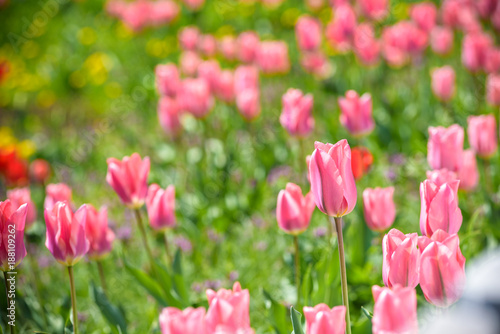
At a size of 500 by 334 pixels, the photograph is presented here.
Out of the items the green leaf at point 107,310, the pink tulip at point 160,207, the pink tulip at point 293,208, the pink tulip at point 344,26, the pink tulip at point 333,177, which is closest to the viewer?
the pink tulip at point 333,177

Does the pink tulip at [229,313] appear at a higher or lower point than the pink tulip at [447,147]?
higher

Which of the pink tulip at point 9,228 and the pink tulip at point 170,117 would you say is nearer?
the pink tulip at point 9,228

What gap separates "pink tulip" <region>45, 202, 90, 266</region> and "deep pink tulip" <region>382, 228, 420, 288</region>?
0.84 meters

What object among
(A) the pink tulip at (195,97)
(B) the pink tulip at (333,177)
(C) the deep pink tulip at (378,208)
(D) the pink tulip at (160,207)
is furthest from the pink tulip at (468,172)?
(A) the pink tulip at (195,97)

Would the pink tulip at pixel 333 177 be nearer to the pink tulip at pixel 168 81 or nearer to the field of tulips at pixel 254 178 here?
the field of tulips at pixel 254 178

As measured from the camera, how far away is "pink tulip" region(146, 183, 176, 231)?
193cm

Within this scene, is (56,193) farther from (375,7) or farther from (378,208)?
(375,7)

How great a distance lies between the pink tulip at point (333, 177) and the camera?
1240 mm

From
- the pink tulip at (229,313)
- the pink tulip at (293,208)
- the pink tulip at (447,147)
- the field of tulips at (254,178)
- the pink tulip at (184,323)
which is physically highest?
the pink tulip at (184,323)

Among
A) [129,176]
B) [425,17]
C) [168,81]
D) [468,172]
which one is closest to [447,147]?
[468,172]

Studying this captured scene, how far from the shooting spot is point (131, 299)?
8.50ft

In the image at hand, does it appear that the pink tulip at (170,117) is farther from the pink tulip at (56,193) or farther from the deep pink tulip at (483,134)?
the deep pink tulip at (483,134)

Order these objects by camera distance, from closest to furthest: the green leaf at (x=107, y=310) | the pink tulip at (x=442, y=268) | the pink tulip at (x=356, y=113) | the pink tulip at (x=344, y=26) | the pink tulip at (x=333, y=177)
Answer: the pink tulip at (x=442, y=268)
the pink tulip at (x=333, y=177)
the green leaf at (x=107, y=310)
the pink tulip at (x=356, y=113)
the pink tulip at (x=344, y=26)

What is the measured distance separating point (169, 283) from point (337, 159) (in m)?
0.99
